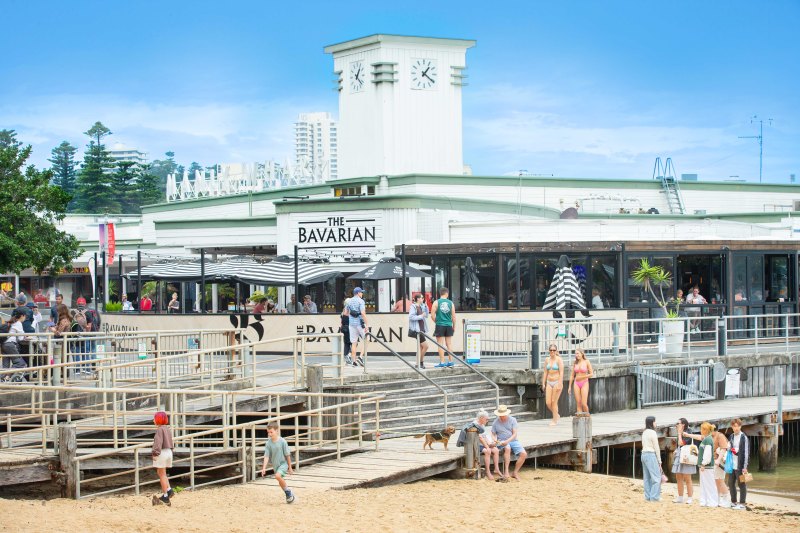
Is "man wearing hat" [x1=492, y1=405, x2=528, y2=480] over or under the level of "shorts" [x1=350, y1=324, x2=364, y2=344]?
under

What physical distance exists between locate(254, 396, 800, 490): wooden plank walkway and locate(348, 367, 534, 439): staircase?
514 millimetres

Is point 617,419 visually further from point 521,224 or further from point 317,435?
point 521,224

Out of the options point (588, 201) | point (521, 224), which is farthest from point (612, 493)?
point (588, 201)

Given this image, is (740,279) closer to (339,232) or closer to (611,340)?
(611,340)

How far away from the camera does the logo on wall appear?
39375 millimetres

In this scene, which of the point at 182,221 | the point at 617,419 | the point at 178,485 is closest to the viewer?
the point at 178,485

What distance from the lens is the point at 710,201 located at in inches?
2093

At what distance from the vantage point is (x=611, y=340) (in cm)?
2919

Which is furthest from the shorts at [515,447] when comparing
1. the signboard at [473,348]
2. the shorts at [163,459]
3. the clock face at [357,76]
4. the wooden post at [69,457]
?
the clock face at [357,76]

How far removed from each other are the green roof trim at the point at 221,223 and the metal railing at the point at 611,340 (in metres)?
18.3

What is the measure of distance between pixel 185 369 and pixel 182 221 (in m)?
22.4

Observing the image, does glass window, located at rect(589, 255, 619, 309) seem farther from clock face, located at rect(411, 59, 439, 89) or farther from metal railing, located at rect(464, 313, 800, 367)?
clock face, located at rect(411, 59, 439, 89)

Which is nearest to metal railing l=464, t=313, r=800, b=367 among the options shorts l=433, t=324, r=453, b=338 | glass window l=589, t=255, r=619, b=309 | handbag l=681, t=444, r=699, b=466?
shorts l=433, t=324, r=453, b=338

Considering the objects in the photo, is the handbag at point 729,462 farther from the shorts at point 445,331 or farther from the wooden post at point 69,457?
the wooden post at point 69,457
